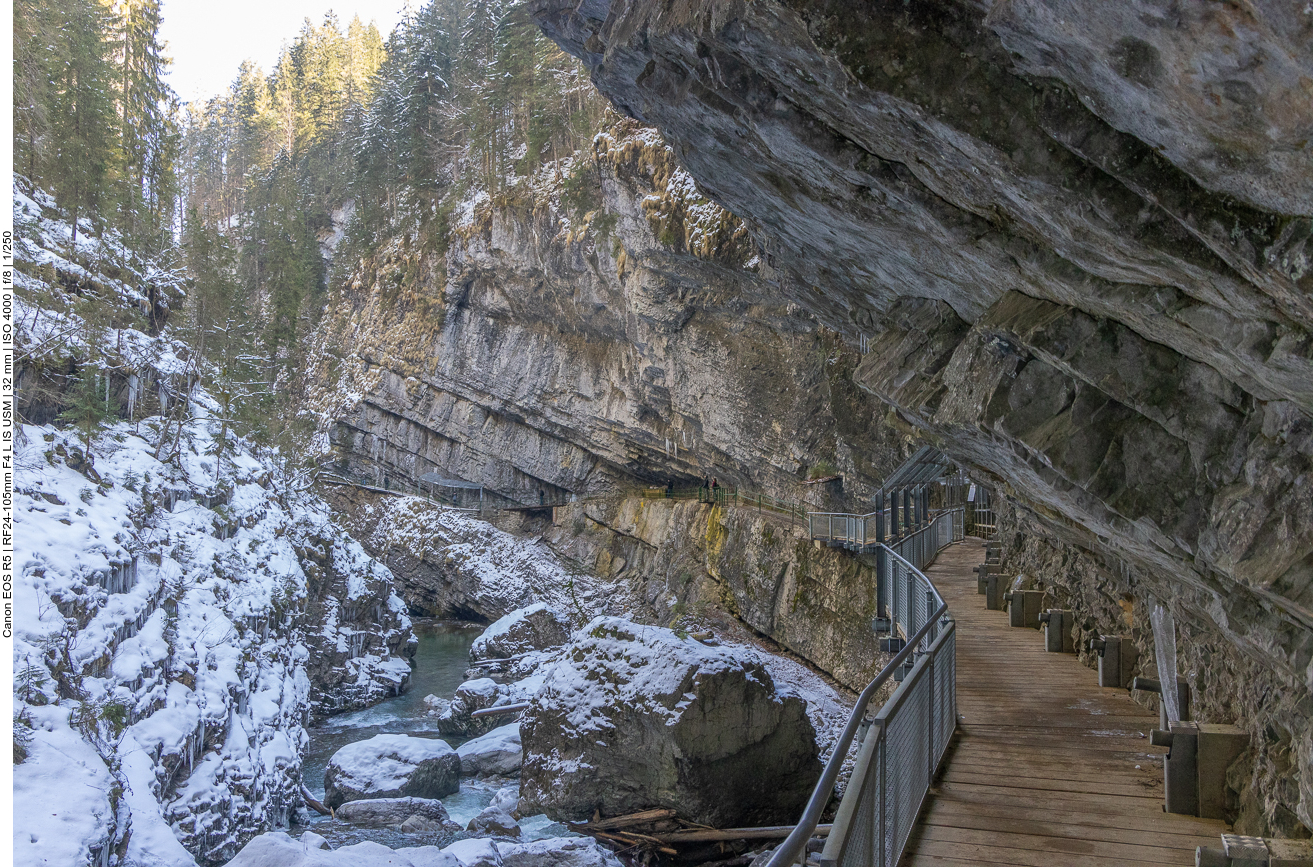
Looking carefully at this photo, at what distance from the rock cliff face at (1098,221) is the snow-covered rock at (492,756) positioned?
13114 mm

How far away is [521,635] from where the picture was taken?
25797mm

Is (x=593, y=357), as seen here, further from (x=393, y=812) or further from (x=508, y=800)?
(x=393, y=812)

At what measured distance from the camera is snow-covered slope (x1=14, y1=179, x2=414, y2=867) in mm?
9281

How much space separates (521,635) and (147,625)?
1388cm

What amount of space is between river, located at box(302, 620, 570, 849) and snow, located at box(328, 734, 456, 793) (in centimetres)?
81

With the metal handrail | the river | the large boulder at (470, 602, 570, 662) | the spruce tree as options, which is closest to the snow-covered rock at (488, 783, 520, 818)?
the river

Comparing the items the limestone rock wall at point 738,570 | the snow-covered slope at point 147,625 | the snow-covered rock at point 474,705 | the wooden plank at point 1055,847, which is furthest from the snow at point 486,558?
the wooden plank at point 1055,847

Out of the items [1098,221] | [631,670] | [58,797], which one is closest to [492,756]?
[631,670]

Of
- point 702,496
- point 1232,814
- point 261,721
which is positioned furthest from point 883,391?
point 702,496

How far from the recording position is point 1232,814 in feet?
16.3

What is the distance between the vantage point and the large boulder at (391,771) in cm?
1486

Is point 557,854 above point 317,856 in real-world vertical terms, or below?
below

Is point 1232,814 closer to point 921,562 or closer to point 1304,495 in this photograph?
point 1304,495

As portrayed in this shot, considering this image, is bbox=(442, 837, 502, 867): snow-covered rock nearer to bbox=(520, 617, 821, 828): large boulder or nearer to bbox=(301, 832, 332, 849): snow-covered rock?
bbox=(301, 832, 332, 849): snow-covered rock
